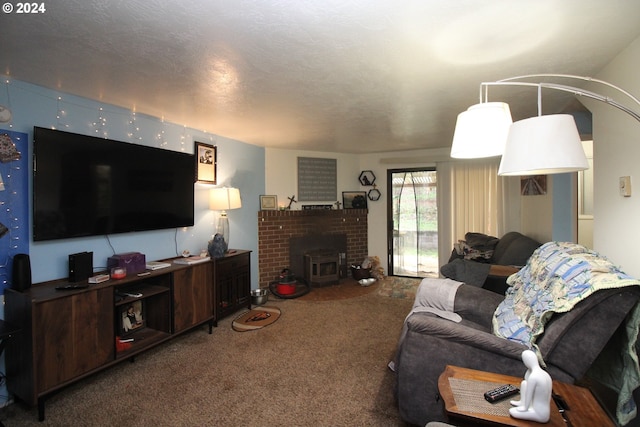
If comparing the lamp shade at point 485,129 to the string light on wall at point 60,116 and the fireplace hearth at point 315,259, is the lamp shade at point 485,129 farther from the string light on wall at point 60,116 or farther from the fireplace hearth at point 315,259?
the fireplace hearth at point 315,259

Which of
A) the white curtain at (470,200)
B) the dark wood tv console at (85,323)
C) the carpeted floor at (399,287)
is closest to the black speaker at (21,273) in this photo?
the dark wood tv console at (85,323)

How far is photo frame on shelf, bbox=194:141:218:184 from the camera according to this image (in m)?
3.52

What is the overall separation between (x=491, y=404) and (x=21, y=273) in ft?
9.00

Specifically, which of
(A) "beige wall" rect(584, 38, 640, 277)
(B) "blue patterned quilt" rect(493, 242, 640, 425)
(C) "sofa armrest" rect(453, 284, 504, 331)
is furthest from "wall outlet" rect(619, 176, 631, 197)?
(C) "sofa armrest" rect(453, 284, 504, 331)

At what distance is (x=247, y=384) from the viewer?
2.25 meters

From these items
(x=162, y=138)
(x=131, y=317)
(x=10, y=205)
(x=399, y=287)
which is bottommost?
(x=399, y=287)

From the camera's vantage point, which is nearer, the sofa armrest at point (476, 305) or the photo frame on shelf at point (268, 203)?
the sofa armrest at point (476, 305)

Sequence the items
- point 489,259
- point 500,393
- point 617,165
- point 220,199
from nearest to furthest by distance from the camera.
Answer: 1. point 500,393
2. point 617,165
3. point 220,199
4. point 489,259

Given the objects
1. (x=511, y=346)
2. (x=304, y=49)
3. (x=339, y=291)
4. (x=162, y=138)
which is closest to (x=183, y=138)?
(x=162, y=138)

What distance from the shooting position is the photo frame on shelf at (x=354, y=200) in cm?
541

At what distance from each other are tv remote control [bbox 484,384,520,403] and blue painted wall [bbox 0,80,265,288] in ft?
9.35

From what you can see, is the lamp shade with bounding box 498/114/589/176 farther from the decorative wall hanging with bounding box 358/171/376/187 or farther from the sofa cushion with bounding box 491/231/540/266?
the decorative wall hanging with bounding box 358/171/376/187

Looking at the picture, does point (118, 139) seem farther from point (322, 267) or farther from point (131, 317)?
point (322, 267)

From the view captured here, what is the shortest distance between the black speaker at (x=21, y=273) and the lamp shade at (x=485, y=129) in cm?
276
